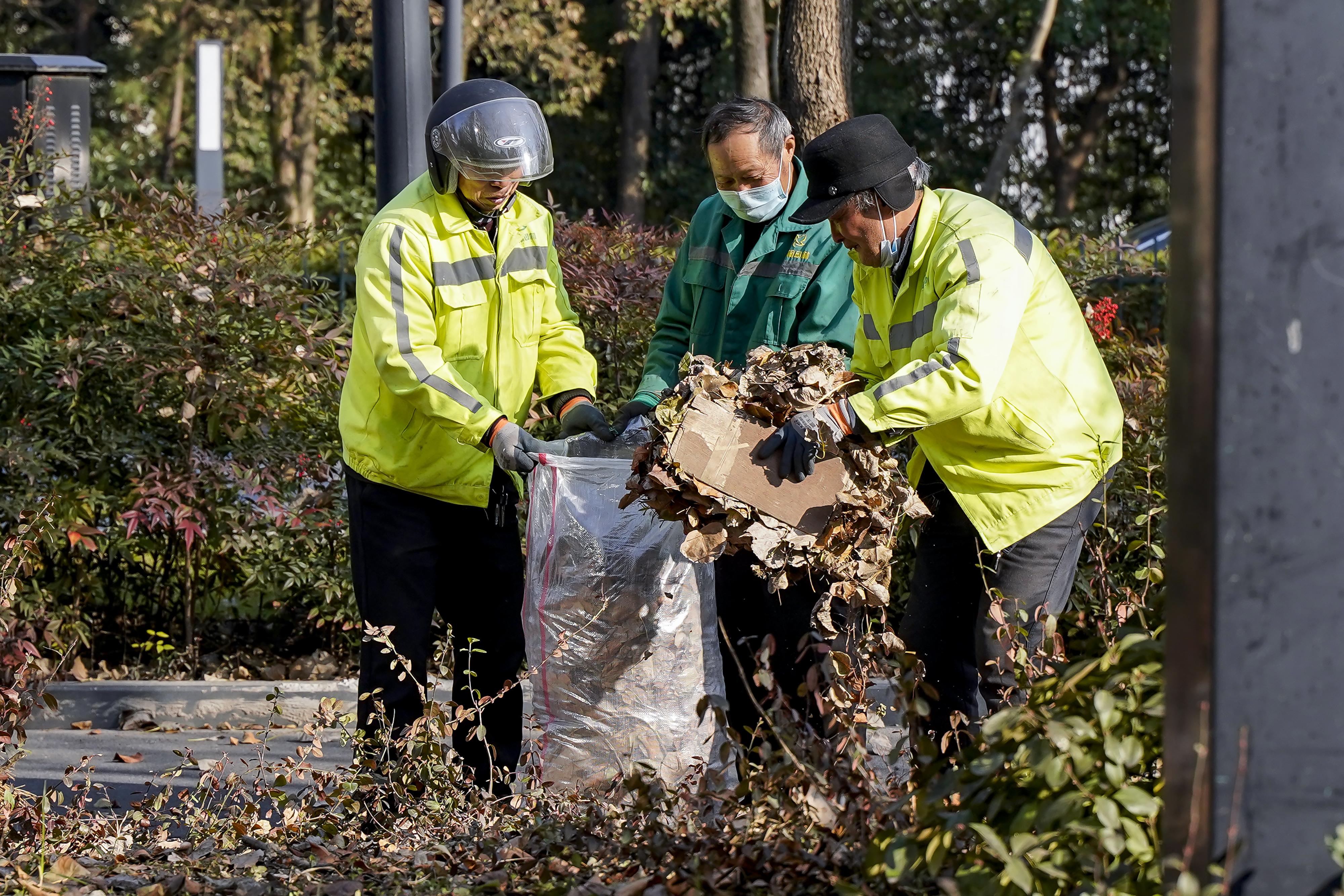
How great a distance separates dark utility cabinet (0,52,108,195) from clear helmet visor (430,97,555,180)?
153 inches

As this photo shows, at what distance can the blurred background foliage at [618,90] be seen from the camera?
19.5 m

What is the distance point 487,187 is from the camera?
390cm

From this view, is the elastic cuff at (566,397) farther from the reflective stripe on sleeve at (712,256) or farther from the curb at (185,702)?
A: the curb at (185,702)

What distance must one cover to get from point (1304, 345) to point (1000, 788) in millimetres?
831

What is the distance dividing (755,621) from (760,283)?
970 mm

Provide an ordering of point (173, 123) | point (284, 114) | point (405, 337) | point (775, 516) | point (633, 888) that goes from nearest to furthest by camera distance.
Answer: point (633, 888) < point (775, 516) < point (405, 337) < point (284, 114) < point (173, 123)

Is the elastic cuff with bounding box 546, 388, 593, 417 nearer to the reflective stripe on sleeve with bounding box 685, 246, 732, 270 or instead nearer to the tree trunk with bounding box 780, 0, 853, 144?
the reflective stripe on sleeve with bounding box 685, 246, 732, 270

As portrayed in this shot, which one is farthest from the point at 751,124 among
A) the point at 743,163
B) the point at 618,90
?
the point at 618,90

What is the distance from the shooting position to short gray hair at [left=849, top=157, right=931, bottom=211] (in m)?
3.41

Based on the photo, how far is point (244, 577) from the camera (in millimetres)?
6062

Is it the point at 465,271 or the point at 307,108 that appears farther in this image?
the point at 307,108

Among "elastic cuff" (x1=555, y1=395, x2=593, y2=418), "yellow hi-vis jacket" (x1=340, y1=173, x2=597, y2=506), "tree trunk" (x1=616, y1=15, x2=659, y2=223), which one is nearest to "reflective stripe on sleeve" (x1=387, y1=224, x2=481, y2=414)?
"yellow hi-vis jacket" (x1=340, y1=173, x2=597, y2=506)

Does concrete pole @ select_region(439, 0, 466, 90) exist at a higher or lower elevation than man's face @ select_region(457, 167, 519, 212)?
higher

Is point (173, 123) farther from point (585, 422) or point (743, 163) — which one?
point (743, 163)
